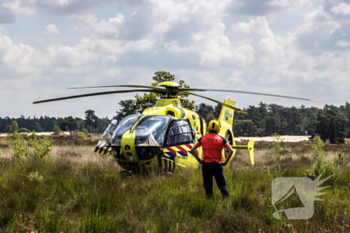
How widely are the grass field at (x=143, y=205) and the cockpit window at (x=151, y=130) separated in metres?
0.83

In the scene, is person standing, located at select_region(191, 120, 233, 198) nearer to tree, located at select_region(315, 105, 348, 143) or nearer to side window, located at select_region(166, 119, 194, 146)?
side window, located at select_region(166, 119, 194, 146)

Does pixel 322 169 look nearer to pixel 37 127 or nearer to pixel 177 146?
pixel 177 146

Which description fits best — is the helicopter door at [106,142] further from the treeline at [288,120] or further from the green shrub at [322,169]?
the treeline at [288,120]

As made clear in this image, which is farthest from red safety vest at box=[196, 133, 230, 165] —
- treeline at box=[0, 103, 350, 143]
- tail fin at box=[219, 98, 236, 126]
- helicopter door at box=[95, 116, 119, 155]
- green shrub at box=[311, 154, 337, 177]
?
treeline at box=[0, 103, 350, 143]

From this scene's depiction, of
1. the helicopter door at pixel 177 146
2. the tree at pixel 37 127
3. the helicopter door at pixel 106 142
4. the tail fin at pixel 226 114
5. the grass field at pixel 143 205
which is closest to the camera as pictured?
the grass field at pixel 143 205

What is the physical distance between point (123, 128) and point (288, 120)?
107 meters

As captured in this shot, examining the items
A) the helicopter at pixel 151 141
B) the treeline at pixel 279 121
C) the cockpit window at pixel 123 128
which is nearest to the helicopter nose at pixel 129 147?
the helicopter at pixel 151 141

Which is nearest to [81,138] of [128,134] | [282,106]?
[128,134]

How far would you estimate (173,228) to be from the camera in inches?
166

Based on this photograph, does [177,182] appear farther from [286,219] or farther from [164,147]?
[286,219]

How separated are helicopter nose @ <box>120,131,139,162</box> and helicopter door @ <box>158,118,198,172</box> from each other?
0.71 metres

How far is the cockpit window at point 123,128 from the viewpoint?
779cm

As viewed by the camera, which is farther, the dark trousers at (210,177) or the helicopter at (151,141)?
the helicopter at (151,141)

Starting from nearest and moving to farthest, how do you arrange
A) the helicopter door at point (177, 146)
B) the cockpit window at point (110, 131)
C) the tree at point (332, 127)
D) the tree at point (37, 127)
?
the helicopter door at point (177, 146) < the cockpit window at point (110, 131) < the tree at point (332, 127) < the tree at point (37, 127)
